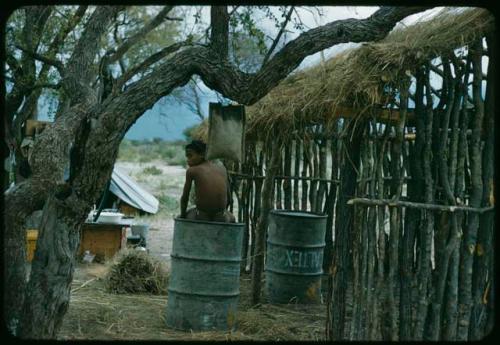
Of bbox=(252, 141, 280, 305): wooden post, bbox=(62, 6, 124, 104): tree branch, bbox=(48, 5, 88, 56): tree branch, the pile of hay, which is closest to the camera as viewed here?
bbox=(62, 6, 124, 104): tree branch

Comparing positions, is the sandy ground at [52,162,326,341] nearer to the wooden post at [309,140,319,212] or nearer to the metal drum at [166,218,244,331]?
the metal drum at [166,218,244,331]

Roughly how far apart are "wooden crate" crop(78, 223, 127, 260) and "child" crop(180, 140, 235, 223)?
407cm

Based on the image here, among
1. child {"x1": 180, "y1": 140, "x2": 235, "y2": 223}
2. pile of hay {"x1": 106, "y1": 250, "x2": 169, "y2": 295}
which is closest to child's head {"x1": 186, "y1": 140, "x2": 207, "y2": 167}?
child {"x1": 180, "y1": 140, "x2": 235, "y2": 223}

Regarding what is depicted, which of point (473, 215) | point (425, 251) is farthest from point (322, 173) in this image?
point (473, 215)

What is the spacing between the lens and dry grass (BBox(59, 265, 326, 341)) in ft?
26.0

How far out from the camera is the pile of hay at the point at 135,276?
33.4 ft

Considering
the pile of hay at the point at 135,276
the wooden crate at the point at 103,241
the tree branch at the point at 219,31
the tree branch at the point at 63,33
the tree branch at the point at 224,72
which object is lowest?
the pile of hay at the point at 135,276

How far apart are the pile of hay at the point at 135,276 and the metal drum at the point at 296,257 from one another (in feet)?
5.38

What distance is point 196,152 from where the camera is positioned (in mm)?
8469

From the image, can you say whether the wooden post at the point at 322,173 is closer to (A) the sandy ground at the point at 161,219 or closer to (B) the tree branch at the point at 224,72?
(A) the sandy ground at the point at 161,219

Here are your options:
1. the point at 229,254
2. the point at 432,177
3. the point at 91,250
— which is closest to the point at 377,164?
the point at 432,177

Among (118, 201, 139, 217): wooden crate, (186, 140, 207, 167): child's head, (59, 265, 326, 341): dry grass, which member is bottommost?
(59, 265, 326, 341): dry grass

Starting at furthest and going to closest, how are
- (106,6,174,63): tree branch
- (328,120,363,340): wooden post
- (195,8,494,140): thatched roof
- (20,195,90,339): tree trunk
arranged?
(106,6,174,63): tree branch → (328,120,363,340): wooden post → (195,8,494,140): thatched roof → (20,195,90,339): tree trunk

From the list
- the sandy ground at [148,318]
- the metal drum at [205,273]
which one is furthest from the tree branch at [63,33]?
the metal drum at [205,273]
